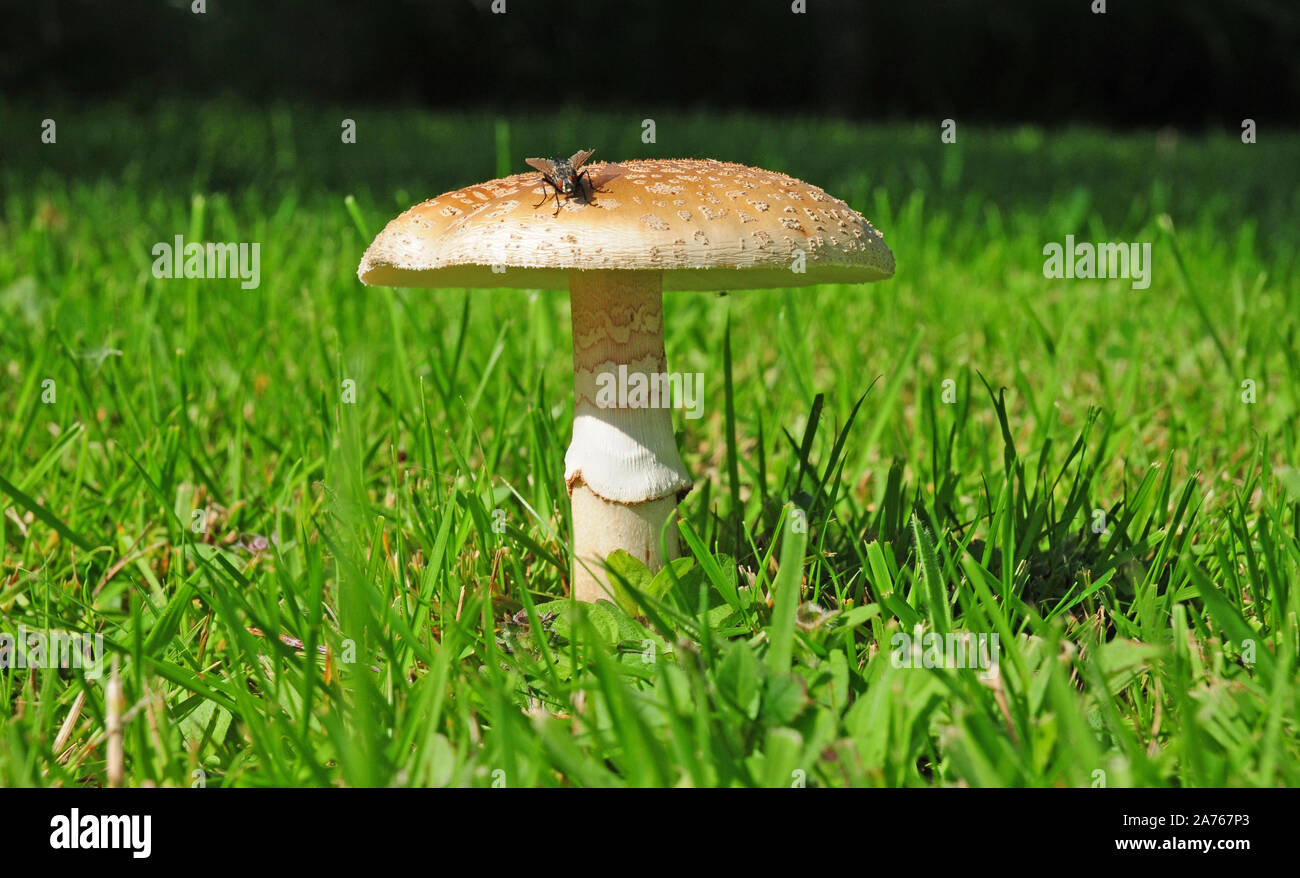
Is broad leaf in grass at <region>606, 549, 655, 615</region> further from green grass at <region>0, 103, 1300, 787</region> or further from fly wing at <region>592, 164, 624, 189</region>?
fly wing at <region>592, 164, 624, 189</region>

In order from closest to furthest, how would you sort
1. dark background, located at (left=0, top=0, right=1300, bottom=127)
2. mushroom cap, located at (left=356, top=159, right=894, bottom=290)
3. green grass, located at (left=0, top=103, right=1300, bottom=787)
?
green grass, located at (left=0, top=103, right=1300, bottom=787) → mushroom cap, located at (left=356, top=159, right=894, bottom=290) → dark background, located at (left=0, top=0, right=1300, bottom=127)

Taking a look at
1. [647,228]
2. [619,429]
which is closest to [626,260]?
[647,228]

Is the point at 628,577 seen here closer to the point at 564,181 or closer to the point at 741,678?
the point at 741,678

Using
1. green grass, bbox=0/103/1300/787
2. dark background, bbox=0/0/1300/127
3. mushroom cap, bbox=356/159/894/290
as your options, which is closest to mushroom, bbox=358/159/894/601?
mushroom cap, bbox=356/159/894/290

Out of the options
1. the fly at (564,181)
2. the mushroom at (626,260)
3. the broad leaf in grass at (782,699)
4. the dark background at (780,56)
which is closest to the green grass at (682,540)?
the broad leaf in grass at (782,699)

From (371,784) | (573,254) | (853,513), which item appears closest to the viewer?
(371,784)
